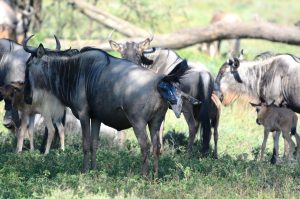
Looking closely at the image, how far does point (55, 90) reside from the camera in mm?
9805

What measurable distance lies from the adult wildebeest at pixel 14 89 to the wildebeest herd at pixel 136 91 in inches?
0.5

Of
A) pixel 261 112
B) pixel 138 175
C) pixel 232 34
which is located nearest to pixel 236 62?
pixel 261 112

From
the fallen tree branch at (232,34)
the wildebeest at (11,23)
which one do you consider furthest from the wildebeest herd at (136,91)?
the fallen tree branch at (232,34)

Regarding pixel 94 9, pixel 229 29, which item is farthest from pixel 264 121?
pixel 94 9

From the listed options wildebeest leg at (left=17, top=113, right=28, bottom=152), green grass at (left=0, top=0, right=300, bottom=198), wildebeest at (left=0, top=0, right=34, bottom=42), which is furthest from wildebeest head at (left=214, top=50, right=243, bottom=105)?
wildebeest at (left=0, top=0, right=34, bottom=42)

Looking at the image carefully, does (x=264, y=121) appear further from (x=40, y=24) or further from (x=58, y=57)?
(x=40, y=24)

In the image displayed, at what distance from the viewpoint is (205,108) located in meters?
11.8

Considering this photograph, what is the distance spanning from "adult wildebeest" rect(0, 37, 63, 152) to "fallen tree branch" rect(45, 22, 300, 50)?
5.79 m

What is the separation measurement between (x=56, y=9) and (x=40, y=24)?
45.6 inches

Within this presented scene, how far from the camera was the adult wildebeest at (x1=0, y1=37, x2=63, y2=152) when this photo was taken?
11.3 m

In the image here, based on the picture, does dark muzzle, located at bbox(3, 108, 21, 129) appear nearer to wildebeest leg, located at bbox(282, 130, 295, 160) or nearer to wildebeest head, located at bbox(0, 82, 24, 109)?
wildebeest head, located at bbox(0, 82, 24, 109)

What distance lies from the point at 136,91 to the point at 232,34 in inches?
347

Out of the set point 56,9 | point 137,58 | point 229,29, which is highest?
point 56,9

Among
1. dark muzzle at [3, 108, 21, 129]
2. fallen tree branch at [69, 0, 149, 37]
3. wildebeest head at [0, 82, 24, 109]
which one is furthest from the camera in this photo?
fallen tree branch at [69, 0, 149, 37]
